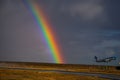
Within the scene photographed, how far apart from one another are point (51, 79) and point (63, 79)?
3.33 metres

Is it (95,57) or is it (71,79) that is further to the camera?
(95,57)

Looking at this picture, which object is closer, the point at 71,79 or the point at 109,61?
the point at 71,79

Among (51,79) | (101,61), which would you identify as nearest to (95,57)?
(101,61)

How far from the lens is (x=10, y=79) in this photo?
6112cm

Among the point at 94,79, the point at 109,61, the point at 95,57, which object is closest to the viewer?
the point at 94,79

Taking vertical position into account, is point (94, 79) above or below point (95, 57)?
below

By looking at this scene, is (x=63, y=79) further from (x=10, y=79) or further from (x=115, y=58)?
(x=115, y=58)

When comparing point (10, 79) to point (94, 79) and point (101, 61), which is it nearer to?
point (94, 79)

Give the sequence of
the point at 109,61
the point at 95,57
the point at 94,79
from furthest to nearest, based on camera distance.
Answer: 1. the point at 95,57
2. the point at 109,61
3. the point at 94,79

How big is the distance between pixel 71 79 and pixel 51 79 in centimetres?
512

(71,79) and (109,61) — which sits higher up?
(109,61)

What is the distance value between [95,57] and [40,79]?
13756cm

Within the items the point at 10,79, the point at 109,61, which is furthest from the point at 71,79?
the point at 109,61

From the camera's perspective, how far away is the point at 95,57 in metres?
194
